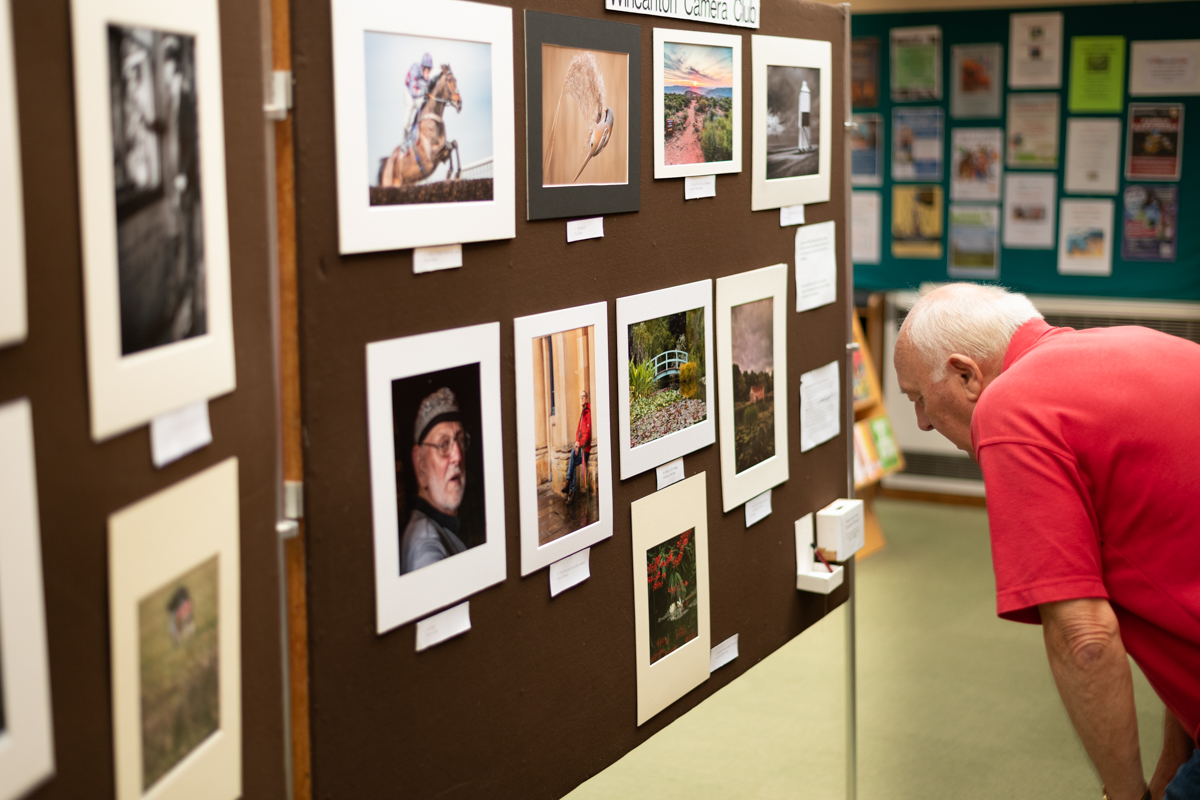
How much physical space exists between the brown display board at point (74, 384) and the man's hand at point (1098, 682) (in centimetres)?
119

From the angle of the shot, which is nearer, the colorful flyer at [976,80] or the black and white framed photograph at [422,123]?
the black and white framed photograph at [422,123]

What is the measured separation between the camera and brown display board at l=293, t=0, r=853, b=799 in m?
1.34

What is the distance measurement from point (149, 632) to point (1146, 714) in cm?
367

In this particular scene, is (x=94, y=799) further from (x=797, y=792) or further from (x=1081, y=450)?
(x=797, y=792)

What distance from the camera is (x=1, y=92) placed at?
81cm

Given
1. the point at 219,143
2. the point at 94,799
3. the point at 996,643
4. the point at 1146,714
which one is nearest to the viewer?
the point at 94,799

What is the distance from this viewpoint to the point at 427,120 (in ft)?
4.73

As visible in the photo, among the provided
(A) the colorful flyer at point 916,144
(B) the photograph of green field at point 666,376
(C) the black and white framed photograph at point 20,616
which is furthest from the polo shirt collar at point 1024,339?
(A) the colorful flyer at point 916,144

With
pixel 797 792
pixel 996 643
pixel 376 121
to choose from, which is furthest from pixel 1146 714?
pixel 376 121

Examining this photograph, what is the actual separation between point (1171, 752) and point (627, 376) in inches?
48.9
